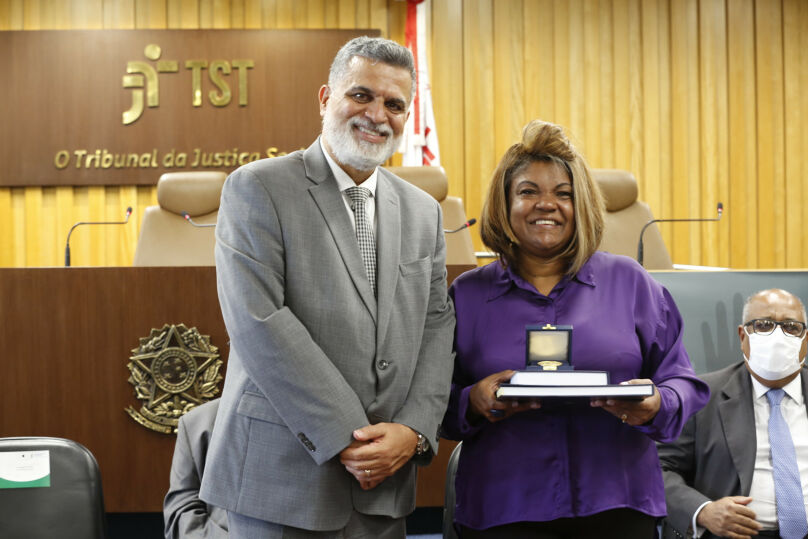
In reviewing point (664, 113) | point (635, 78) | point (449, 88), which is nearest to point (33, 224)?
point (449, 88)

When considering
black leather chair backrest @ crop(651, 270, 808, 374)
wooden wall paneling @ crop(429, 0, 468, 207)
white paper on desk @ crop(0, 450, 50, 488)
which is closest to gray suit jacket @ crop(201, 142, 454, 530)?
white paper on desk @ crop(0, 450, 50, 488)

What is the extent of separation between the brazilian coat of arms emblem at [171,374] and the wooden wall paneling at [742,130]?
Result: 4.78 meters

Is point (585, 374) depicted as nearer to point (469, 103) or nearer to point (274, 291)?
point (274, 291)

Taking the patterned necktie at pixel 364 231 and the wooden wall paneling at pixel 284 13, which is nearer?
the patterned necktie at pixel 364 231

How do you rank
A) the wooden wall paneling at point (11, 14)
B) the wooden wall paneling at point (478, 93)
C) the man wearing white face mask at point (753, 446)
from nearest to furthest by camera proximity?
the man wearing white face mask at point (753, 446)
the wooden wall paneling at point (11, 14)
the wooden wall paneling at point (478, 93)

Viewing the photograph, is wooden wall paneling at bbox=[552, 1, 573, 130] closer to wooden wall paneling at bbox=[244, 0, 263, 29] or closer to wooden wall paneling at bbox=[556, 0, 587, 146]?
wooden wall paneling at bbox=[556, 0, 587, 146]

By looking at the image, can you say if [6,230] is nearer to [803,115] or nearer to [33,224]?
[33,224]

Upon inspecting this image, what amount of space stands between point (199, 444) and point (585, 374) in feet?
3.86

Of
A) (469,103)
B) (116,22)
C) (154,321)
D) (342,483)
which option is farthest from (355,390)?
(116,22)

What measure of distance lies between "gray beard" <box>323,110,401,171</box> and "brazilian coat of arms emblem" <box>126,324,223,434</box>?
Result: 1.38 metres

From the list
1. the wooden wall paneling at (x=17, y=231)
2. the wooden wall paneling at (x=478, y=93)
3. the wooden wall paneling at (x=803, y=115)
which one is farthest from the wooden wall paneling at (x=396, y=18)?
the wooden wall paneling at (x=803, y=115)

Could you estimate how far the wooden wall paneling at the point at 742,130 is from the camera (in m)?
6.19

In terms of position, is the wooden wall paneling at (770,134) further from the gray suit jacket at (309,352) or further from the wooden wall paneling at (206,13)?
the gray suit jacket at (309,352)

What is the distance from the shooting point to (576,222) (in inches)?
60.8
